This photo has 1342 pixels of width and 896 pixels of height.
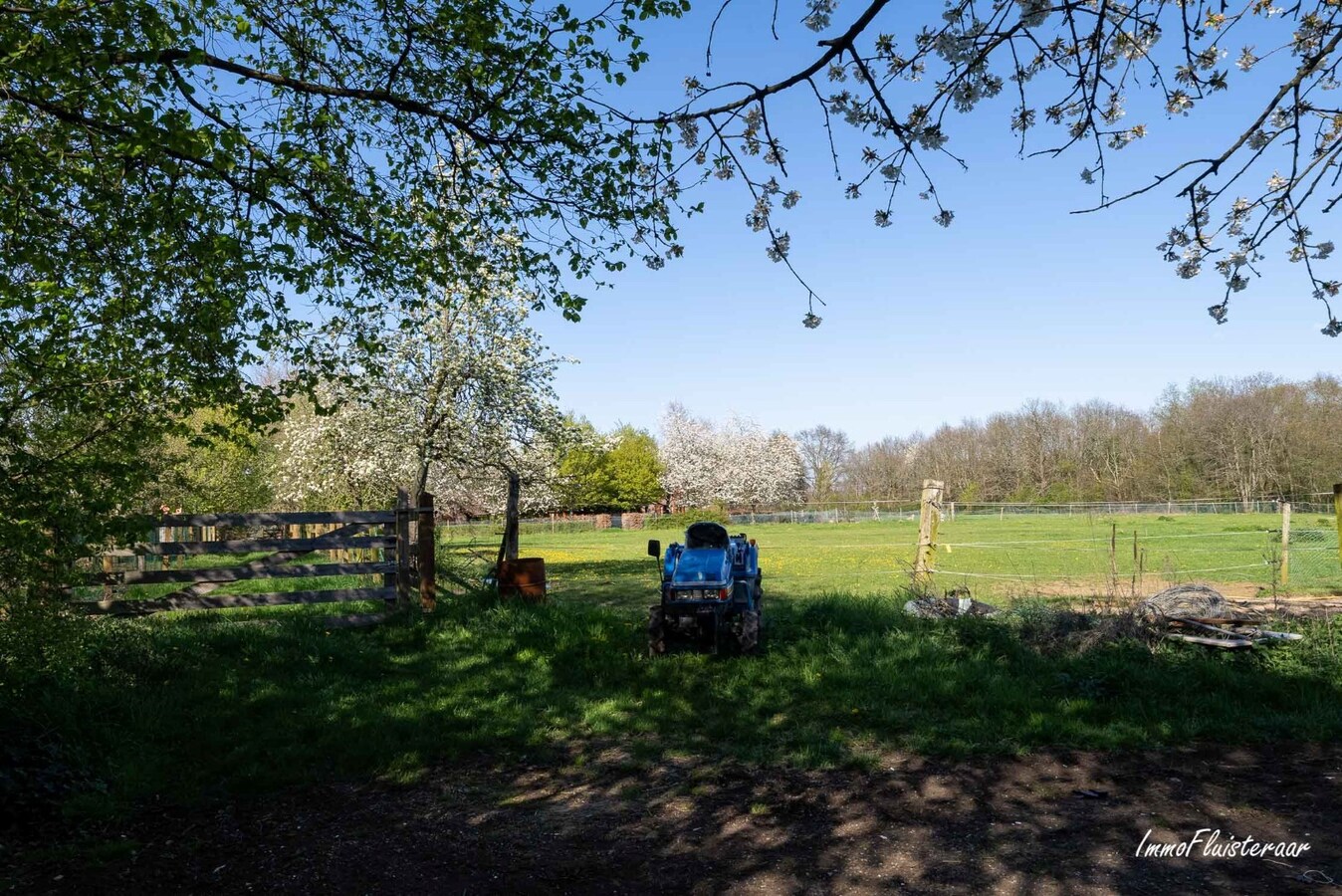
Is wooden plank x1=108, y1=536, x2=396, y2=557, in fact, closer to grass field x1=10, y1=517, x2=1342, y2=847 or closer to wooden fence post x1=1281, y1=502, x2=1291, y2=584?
grass field x1=10, y1=517, x2=1342, y2=847

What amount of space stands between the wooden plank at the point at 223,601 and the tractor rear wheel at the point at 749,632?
14.6ft

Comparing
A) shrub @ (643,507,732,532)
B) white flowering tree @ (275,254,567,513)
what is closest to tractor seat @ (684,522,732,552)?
white flowering tree @ (275,254,567,513)

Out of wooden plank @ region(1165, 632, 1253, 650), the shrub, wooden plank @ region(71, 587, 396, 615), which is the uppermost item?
wooden plank @ region(71, 587, 396, 615)

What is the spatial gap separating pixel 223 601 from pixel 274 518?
1.09m

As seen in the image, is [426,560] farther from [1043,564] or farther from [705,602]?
[1043,564]

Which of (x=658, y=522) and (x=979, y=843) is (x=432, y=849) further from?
(x=658, y=522)

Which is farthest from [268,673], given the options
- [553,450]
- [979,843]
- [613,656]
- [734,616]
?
[553,450]

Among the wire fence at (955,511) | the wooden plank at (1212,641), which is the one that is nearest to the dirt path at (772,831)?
the wooden plank at (1212,641)

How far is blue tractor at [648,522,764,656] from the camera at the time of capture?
30.0 feet

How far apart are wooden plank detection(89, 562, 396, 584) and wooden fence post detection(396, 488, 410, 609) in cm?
32

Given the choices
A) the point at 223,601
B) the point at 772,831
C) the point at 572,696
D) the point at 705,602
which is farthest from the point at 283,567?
the point at 772,831

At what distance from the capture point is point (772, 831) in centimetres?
514

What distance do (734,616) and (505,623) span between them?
2752mm

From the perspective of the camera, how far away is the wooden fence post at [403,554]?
1069cm
